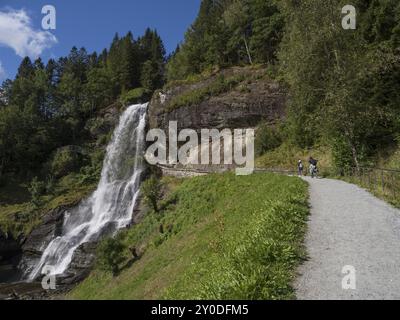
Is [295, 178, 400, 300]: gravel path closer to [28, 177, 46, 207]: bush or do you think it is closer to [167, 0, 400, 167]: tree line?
[167, 0, 400, 167]: tree line

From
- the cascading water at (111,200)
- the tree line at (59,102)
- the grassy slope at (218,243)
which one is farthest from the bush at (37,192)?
the grassy slope at (218,243)

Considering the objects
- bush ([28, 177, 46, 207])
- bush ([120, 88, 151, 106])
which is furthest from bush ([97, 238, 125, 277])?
bush ([120, 88, 151, 106])

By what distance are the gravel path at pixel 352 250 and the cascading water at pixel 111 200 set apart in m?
26.5

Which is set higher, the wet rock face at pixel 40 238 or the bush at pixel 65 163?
the bush at pixel 65 163

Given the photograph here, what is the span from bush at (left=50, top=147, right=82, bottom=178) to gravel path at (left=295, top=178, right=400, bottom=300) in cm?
5085

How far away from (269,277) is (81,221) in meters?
36.9

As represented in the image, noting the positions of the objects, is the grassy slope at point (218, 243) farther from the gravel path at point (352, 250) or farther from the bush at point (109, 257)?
the bush at point (109, 257)

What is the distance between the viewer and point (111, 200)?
41094mm

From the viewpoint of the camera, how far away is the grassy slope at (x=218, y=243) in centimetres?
716

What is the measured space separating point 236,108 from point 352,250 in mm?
35224

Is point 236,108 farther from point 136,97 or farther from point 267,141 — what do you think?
point 136,97

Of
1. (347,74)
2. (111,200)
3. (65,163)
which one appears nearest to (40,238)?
(111,200)
